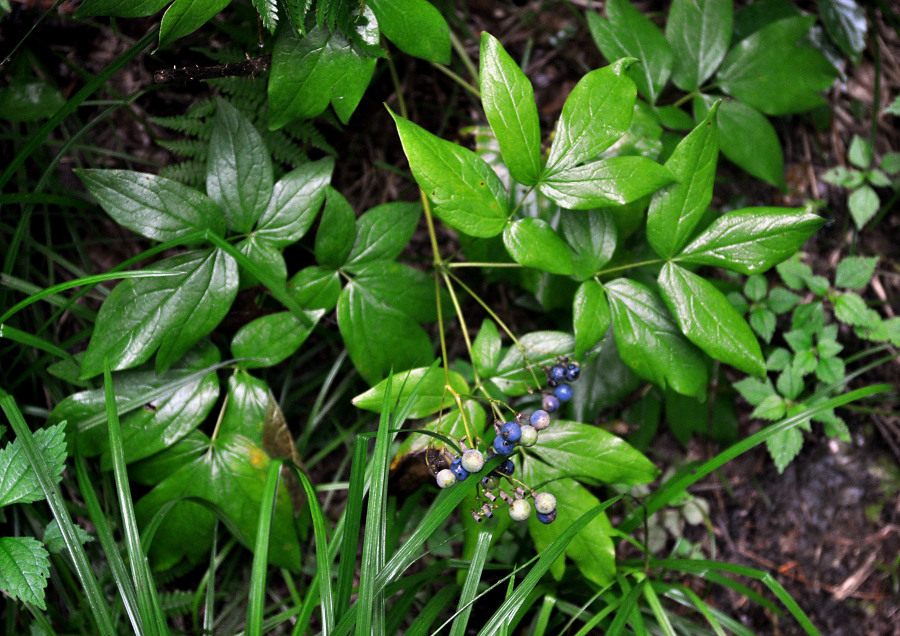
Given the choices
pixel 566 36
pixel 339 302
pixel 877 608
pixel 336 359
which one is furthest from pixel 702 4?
pixel 877 608

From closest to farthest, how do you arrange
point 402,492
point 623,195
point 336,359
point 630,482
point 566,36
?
point 623,195
point 630,482
point 402,492
point 336,359
point 566,36

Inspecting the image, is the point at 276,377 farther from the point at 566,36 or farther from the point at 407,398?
the point at 566,36

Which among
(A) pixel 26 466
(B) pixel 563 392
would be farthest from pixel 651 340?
(A) pixel 26 466

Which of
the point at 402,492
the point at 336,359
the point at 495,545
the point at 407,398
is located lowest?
the point at 495,545

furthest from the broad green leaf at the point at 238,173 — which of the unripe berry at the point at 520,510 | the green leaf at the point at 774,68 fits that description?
the green leaf at the point at 774,68

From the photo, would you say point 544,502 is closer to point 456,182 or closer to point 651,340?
point 651,340

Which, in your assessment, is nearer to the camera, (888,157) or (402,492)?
(402,492)

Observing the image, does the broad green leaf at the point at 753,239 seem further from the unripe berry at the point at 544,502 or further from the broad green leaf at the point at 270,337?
the broad green leaf at the point at 270,337
